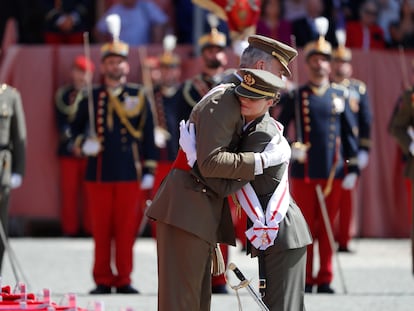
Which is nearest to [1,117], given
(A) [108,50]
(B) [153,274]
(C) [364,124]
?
(A) [108,50]

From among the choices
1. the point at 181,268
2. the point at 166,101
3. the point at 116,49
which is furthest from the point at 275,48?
the point at 166,101

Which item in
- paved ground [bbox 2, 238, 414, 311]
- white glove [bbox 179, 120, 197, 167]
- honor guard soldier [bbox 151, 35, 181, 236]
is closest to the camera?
white glove [bbox 179, 120, 197, 167]

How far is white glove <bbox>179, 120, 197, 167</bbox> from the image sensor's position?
6.90 m

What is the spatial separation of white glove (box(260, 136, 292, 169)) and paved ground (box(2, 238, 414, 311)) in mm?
1852

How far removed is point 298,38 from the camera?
1532 cm

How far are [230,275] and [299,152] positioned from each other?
53.4 inches

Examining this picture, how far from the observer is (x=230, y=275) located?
1168 centimetres

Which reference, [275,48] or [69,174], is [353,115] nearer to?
[69,174]

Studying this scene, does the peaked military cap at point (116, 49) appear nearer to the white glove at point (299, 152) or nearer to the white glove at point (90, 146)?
the white glove at point (90, 146)

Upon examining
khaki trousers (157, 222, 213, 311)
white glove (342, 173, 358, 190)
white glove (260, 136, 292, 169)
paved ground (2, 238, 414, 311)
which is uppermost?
white glove (260, 136, 292, 169)

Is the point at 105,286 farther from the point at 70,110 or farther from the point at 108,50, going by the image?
the point at 70,110

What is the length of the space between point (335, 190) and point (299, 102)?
816 mm

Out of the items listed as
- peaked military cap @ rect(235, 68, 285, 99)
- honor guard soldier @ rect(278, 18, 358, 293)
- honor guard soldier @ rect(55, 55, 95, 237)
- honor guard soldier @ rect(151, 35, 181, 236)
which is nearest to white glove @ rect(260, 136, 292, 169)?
peaked military cap @ rect(235, 68, 285, 99)

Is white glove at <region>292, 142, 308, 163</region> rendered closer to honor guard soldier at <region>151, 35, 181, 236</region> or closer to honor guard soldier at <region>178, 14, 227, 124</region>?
honor guard soldier at <region>178, 14, 227, 124</region>
